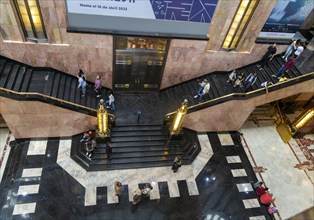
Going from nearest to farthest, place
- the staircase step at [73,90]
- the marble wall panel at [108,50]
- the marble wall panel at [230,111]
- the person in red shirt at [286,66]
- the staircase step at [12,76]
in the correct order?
the staircase step at [12,76] → the marble wall panel at [108,50] → the staircase step at [73,90] → the person in red shirt at [286,66] → the marble wall panel at [230,111]

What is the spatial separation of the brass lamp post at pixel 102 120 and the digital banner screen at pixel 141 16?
13.2 ft

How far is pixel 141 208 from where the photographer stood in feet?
46.8

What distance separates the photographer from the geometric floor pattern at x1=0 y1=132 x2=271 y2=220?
13758mm

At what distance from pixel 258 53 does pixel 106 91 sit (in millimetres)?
9923

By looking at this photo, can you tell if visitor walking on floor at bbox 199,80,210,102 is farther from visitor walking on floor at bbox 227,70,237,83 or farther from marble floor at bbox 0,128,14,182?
marble floor at bbox 0,128,14,182

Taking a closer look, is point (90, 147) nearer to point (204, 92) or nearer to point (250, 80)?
point (204, 92)

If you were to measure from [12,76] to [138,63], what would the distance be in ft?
22.3

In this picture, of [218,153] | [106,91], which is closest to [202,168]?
[218,153]

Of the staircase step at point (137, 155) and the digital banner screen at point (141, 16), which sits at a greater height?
the digital banner screen at point (141, 16)

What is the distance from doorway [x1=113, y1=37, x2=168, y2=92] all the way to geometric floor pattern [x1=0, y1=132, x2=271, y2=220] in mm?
5187

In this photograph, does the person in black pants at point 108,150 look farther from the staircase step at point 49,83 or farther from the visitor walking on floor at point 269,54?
the visitor walking on floor at point 269,54

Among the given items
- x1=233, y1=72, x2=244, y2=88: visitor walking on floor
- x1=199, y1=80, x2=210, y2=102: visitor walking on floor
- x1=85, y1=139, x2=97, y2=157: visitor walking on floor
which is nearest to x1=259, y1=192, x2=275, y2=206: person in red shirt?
x1=199, y1=80, x2=210, y2=102: visitor walking on floor

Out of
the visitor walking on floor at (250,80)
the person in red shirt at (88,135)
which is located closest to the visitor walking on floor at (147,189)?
the person in red shirt at (88,135)

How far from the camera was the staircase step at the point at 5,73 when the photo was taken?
13.9 metres
